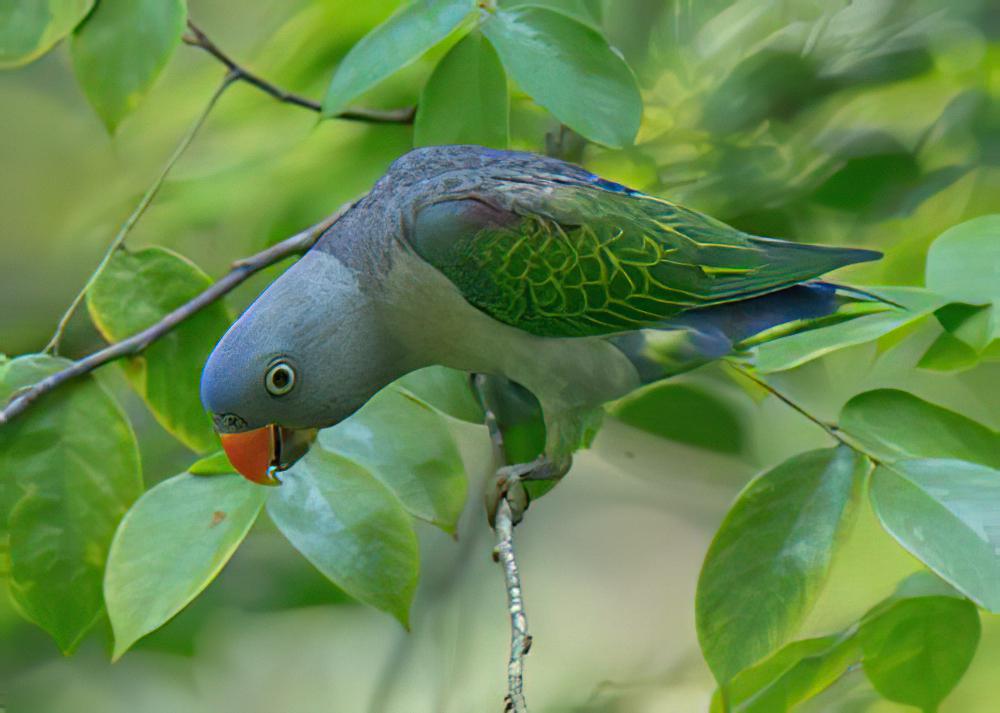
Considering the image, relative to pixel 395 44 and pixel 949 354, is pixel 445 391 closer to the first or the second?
pixel 395 44

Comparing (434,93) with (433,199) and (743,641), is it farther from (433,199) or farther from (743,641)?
(743,641)

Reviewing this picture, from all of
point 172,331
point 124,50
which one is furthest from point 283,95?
point 172,331

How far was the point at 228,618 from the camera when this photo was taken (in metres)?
2.16

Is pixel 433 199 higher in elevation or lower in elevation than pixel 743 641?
higher

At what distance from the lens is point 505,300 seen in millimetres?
1146

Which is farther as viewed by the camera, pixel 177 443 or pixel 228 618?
pixel 228 618

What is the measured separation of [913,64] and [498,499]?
108 cm

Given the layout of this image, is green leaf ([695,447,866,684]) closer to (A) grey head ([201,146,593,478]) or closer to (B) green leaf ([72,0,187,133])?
(A) grey head ([201,146,593,478])

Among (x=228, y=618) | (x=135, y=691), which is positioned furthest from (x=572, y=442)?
(x=135, y=691)

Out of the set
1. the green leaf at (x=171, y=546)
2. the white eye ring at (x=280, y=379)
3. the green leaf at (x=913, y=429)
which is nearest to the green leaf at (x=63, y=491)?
the green leaf at (x=171, y=546)

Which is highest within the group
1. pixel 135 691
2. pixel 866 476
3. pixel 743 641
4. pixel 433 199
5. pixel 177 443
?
pixel 433 199

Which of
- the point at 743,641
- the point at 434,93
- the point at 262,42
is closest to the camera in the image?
the point at 743,641

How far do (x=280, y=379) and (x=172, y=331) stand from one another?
244mm

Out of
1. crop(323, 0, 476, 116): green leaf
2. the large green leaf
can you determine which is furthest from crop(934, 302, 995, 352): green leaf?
crop(323, 0, 476, 116): green leaf
